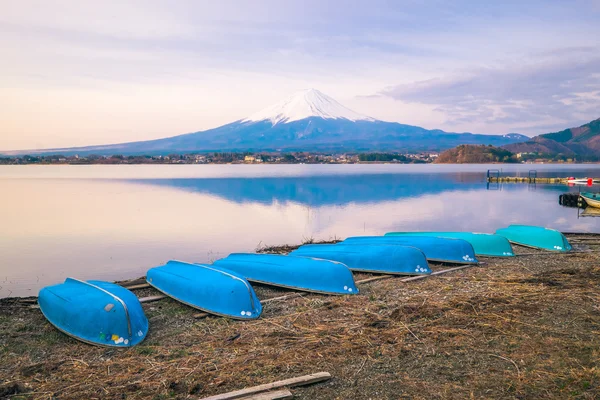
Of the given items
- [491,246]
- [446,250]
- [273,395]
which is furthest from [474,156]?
[273,395]

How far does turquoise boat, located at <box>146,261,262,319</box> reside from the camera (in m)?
6.99

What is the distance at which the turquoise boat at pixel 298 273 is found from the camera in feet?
26.6

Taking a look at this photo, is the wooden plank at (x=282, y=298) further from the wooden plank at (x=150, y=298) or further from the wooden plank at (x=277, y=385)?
the wooden plank at (x=277, y=385)

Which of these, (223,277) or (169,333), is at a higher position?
(223,277)

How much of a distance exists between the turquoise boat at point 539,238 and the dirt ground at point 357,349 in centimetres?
419

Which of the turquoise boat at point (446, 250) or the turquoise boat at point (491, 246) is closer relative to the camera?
the turquoise boat at point (446, 250)

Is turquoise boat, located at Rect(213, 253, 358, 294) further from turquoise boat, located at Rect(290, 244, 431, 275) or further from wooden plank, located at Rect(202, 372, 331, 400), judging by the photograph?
wooden plank, located at Rect(202, 372, 331, 400)

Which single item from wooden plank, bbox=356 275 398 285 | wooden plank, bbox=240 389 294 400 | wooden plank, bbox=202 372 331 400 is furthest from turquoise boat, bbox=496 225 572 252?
wooden plank, bbox=240 389 294 400

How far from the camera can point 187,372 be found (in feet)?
16.1

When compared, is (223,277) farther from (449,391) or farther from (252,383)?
(449,391)

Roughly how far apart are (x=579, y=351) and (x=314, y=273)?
165 inches

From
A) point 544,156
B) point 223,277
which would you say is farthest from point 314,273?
point 544,156

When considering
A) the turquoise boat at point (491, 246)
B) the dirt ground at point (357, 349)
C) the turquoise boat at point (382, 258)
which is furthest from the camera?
the turquoise boat at point (491, 246)

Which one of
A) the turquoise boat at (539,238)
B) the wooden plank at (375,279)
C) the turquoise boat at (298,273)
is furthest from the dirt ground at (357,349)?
the turquoise boat at (539,238)
